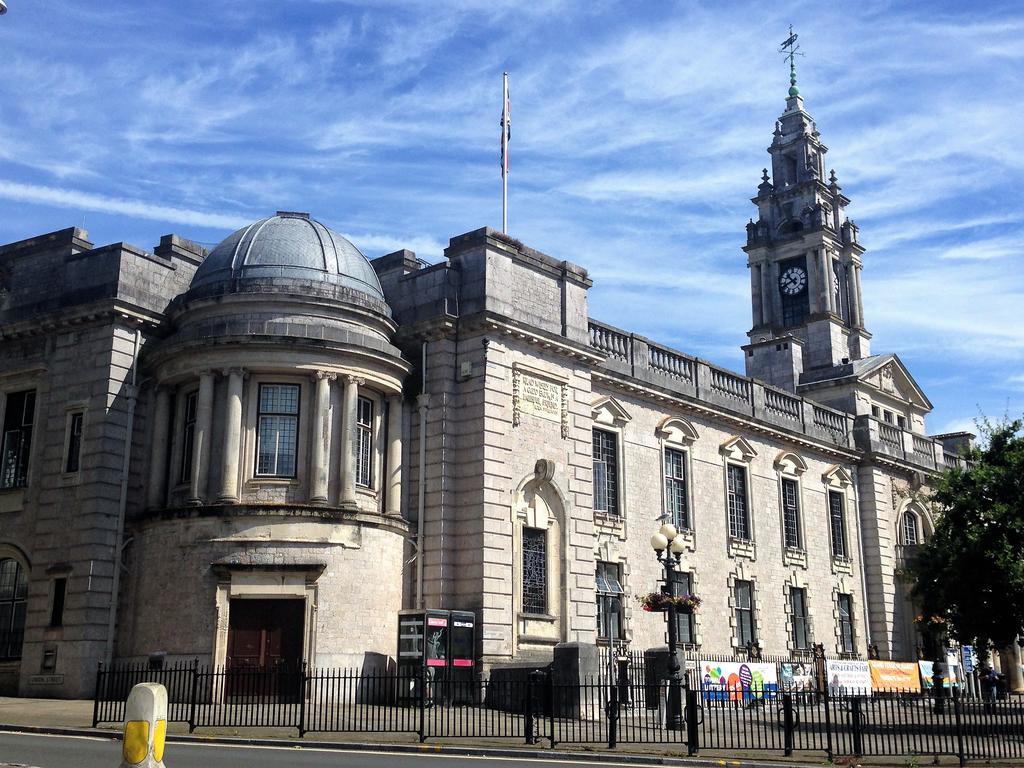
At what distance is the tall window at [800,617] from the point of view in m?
39.2

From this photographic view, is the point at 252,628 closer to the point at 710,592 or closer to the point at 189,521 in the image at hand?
the point at 189,521

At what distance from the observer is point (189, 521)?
83.9ft

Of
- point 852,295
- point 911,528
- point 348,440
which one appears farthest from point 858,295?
point 348,440

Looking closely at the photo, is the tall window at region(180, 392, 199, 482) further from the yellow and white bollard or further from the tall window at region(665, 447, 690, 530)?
the yellow and white bollard

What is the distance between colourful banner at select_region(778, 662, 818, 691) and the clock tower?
2721 centimetres

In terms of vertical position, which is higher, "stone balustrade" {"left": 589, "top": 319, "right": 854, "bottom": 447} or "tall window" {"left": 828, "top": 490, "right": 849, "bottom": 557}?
"stone balustrade" {"left": 589, "top": 319, "right": 854, "bottom": 447}

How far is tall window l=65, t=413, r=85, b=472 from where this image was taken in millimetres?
27344

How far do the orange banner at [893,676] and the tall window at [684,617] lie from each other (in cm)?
A: 590

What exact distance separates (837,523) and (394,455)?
2175cm

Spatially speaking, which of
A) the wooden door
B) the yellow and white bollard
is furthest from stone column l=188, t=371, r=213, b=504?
the yellow and white bollard

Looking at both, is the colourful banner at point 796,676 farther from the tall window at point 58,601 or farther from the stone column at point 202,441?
the tall window at point 58,601

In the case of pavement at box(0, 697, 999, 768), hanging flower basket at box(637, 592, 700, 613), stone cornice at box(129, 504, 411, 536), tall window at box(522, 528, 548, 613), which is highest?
stone cornice at box(129, 504, 411, 536)

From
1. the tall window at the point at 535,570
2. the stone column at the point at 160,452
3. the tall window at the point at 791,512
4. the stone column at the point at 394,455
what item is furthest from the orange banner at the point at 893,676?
the stone column at the point at 160,452

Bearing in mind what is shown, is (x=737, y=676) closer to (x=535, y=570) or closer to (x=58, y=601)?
(x=535, y=570)
